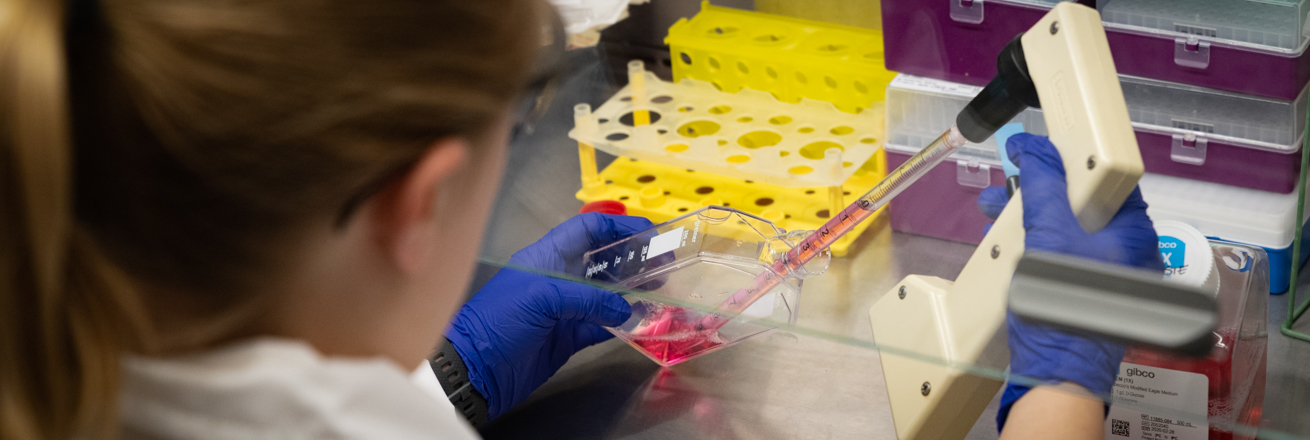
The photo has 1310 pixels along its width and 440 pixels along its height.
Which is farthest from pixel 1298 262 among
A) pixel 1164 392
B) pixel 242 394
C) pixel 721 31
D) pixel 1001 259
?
pixel 242 394

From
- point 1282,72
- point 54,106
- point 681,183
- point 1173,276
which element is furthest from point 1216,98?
point 54,106

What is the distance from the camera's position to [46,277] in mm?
446

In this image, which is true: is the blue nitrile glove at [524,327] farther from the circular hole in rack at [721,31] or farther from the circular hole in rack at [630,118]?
the circular hole in rack at [721,31]

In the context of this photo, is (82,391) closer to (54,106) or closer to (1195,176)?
(54,106)

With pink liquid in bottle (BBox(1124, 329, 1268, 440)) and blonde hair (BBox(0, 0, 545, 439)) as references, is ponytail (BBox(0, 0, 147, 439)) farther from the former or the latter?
pink liquid in bottle (BBox(1124, 329, 1268, 440))

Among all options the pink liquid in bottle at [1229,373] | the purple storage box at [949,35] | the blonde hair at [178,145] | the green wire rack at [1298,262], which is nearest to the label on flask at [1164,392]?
the pink liquid in bottle at [1229,373]

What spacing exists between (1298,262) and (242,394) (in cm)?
102

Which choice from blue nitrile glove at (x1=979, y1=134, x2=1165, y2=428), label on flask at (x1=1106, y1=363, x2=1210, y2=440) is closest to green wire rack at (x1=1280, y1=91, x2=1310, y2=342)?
label on flask at (x1=1106, y1=363, x2=1210, y2=440)

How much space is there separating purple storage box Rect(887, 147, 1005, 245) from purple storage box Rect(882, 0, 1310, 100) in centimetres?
13

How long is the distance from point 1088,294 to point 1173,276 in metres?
0.11

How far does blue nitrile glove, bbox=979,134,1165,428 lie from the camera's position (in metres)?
0.79

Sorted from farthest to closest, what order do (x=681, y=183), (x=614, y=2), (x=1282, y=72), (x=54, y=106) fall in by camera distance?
(x=614, y=2)
(x=681, y=183)
(x=1282, y=72)
(x=54, y=106)

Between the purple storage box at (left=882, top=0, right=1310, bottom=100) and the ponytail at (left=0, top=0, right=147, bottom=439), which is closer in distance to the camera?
the ponytail at (left=0, top=0, right=147, bottom=439)

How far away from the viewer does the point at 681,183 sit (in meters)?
1.28
